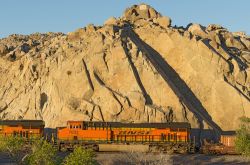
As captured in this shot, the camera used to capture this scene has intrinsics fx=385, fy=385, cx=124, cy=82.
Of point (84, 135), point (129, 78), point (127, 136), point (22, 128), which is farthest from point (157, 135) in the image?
point (129, 78)

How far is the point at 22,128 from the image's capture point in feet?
179

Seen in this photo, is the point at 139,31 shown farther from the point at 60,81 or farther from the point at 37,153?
the point at 37,153

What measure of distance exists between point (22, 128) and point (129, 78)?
2332 centimetres

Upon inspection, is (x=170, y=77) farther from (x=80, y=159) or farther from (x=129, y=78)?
(x=80, y=159)

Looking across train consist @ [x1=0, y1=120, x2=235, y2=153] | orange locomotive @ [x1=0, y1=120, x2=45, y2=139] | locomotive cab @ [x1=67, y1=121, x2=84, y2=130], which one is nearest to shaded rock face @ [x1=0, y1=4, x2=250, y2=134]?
orange locomotive @ [x1=0, y1=120, x2=45, y2=139]

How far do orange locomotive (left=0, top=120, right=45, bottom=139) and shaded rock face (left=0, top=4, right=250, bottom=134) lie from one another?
11.3 meters

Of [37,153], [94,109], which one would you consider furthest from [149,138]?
[37,153]

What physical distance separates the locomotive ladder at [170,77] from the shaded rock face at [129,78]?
21 centimetres

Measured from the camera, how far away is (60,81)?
72250 mm

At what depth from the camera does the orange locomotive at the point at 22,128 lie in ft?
178

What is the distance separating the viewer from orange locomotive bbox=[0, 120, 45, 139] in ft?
178

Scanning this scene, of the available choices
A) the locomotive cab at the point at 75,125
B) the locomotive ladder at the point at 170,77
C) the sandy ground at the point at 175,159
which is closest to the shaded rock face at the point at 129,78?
the locomotive ladder at the point at 170,77

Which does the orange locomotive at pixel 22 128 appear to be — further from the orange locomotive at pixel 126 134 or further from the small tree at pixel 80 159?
the small tree at pixel 80 159

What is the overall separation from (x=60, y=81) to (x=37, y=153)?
4218 cm
